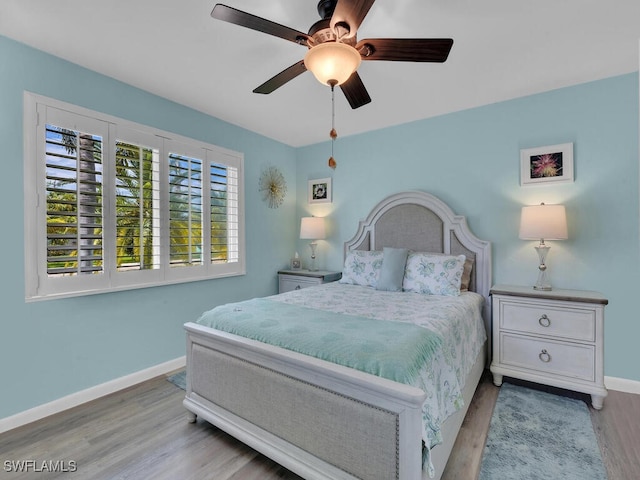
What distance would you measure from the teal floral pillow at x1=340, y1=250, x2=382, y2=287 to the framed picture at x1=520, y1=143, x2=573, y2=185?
1.55 meters

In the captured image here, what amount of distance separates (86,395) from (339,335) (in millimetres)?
2143

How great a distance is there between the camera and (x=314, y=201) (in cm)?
431

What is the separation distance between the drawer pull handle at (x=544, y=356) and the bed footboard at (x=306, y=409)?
1.83m

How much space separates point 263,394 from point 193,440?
0.66m

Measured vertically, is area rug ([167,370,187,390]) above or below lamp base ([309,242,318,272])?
below

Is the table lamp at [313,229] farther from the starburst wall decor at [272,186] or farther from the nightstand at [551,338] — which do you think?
the nightstand at [551,338]

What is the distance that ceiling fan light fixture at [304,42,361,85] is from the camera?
1.51m

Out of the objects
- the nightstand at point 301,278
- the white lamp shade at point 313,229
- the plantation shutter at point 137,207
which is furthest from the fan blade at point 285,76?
the nightstand at point 301,278

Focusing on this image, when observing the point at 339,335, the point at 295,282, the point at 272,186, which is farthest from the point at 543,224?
the point at 272,186

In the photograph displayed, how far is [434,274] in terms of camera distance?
2811 mm

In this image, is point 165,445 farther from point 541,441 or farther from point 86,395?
point 541,441

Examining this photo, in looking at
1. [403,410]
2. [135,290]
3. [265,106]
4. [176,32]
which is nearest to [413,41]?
[176,32]

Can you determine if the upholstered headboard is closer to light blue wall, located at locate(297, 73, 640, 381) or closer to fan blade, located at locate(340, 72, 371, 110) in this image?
light blue wall, located at locate(297, 73, 640, 381)

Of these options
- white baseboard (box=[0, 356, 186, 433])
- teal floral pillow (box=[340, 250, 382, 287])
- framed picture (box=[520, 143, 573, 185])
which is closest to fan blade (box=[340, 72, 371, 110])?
teal floral pillow (box=[340, 250, 382, 287])
